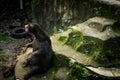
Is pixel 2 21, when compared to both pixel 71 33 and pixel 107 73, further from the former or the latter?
pixel 107 73

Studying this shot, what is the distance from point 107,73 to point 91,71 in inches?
12.8

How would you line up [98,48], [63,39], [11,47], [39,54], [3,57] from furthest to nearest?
[11,47]
[3,57]
[63,39]
[39,54]
[98,48]

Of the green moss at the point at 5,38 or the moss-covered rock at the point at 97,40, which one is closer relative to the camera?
the moss-covered rock at the point at 97,40

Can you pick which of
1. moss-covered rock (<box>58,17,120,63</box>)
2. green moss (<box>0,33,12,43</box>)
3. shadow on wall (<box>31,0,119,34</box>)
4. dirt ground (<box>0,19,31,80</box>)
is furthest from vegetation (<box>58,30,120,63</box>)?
green moss (<box>0,33,12,43</box>)

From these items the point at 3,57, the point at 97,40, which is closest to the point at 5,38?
the point at 3,57

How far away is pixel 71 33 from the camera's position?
627 cm

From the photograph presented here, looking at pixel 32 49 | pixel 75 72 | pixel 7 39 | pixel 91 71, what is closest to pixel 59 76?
pixel 75 72

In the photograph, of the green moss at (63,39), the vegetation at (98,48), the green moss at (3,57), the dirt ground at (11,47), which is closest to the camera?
the vegetation at (98,48)

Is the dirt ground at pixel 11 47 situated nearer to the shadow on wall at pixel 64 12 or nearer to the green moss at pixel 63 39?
the shadow on wall at pixel 64 12

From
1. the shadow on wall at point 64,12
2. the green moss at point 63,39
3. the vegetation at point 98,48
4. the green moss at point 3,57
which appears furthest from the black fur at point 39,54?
the green moss at point 3,57

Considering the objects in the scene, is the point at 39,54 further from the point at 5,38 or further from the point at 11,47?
the point at 5,38

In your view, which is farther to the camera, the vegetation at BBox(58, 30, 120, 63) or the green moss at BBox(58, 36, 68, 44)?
A: the green moss at BBox(58, 36, 68, 44)

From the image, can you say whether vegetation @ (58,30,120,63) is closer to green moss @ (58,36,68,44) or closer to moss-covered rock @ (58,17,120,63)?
moss-covered rock @ (58,17,120,63)

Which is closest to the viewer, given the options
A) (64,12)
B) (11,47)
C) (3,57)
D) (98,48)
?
(98,48)
